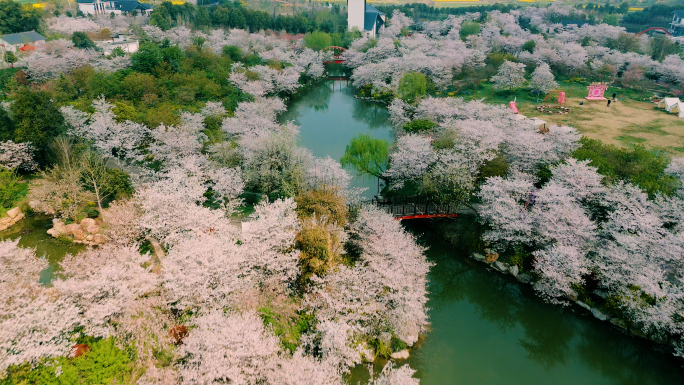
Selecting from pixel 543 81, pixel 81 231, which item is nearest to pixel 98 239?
pixel 81 231

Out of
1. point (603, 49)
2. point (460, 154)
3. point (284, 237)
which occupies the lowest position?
point (284, 237)

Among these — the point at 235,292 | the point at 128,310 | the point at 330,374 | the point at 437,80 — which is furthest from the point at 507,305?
the point at 437,80

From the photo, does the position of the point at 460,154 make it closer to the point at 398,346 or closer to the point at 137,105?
the point at 398,346

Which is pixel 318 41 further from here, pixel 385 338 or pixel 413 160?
pixel 385 338

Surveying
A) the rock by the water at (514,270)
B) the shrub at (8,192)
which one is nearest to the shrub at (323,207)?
the rock by the water at (514,270)

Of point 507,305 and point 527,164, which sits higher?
point 527,164

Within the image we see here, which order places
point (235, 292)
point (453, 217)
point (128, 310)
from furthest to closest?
point (453, 217) → point (235, 292) → point (128, 310)
